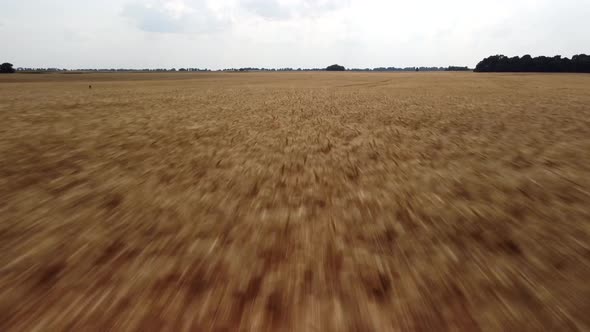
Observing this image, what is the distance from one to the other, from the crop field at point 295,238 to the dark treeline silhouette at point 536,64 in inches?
3790

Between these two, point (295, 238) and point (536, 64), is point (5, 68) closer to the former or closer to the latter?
point (295, 238)

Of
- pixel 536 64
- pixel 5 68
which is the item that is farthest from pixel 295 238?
pixel 5 68

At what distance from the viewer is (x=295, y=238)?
8.91 feet

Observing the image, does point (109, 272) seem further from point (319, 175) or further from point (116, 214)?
point (319, 175)

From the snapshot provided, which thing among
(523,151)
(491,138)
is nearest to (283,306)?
(523,151)

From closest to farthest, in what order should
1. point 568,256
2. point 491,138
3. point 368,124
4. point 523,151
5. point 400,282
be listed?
point 400,282, point 568,256, point 523,151, point 491,138, point 368,124

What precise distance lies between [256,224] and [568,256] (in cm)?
267

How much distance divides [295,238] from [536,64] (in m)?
105

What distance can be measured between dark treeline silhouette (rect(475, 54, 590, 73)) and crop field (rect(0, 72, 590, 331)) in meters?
96.3

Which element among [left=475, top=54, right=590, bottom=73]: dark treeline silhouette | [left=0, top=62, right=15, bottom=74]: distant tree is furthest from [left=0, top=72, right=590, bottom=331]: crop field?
[left=0, top=62, right=15, bottom=74]: distant tree

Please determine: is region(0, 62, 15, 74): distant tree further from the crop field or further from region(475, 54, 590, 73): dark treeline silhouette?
region(475, 54, 590, 73): dark treeline silhouette

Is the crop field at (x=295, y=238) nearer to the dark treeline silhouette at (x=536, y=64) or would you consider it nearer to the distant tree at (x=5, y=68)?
the dark treeline silhouette at (x=536, y=64)

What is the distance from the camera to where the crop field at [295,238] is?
5.84ft

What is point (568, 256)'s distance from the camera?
236cm
